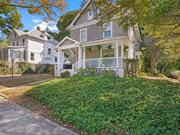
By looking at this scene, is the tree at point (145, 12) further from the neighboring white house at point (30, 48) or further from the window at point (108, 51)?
the neighboring white house at point (30, 48)

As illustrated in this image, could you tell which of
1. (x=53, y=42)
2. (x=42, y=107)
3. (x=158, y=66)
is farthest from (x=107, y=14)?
(x=53, y=42)

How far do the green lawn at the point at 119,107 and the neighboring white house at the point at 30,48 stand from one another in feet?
93.5

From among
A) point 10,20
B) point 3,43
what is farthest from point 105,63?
point 3,43

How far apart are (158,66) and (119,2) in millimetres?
18778

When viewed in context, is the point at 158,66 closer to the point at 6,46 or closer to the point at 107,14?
the point at 107,14

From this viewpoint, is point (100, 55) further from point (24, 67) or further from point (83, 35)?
point (24, 67)

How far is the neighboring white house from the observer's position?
36938 millimetres

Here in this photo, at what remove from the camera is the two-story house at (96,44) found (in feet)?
62.1

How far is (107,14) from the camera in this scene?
11.6m

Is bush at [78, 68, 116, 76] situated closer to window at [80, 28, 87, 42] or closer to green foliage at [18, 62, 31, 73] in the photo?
window at [80, 28, 87, 42]

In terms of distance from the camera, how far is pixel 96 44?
806 inches

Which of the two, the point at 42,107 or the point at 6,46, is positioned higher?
the point at 6,46

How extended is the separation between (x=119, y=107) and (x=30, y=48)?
3336cm

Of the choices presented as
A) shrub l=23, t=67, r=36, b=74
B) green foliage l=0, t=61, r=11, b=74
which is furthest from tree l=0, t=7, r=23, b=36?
shrub l=23, t=67, r=36, b=74
